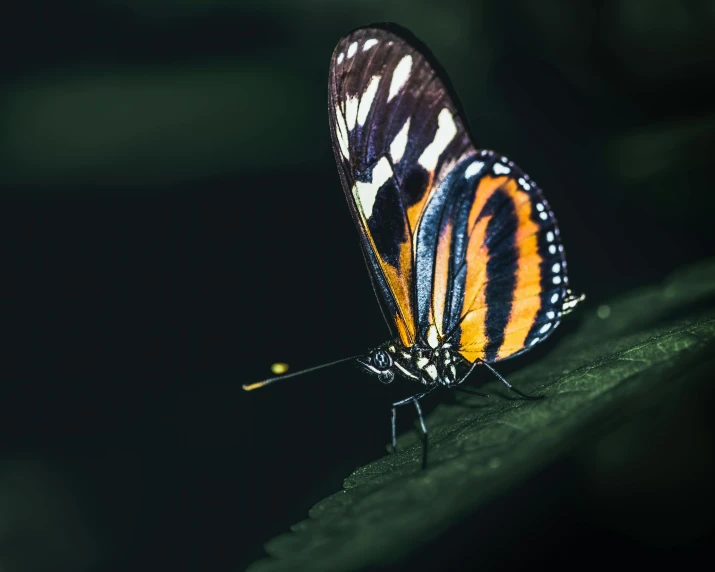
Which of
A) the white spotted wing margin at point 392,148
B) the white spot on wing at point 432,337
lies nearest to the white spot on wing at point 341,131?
the white spotted wing margin at point 392,148

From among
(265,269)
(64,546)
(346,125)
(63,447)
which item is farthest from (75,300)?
(346,125)

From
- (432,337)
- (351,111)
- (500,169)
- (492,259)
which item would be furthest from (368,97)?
(432,337)

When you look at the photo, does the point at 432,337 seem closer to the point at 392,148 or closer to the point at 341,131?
the point at 392,148

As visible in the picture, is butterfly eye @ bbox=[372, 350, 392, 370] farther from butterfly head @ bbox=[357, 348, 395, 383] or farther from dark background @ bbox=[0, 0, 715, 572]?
dark background @ bbox=[0, 0, 715, 572]

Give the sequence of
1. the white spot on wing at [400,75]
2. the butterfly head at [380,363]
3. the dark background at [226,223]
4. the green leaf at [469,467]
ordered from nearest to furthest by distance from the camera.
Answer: the green leaf at [469,467], the white spot on wing at [400,75], the butterfly head at [380,363], the dark background at [226,223]

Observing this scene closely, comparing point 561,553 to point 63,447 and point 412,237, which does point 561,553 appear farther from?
point 63,447

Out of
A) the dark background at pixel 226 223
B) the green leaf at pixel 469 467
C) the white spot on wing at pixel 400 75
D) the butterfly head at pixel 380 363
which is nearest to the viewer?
the green leaf at pixel 469 467

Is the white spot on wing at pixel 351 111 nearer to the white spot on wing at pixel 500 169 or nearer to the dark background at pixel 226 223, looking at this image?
the white spot on wing at pixel 500 169
